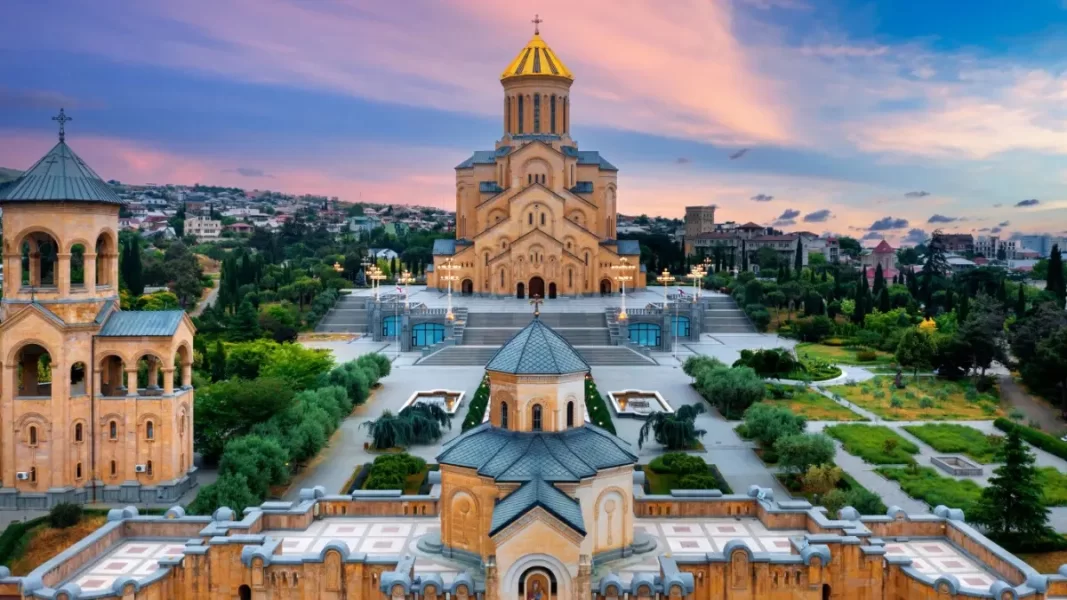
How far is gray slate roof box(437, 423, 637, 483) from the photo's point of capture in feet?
49.8

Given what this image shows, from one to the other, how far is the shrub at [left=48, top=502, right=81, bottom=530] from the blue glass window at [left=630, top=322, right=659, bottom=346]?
3520cm

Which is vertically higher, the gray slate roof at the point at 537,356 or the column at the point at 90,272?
the column at the point at 90,272

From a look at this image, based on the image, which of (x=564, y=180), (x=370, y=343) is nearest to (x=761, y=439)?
(x=370, y=343)

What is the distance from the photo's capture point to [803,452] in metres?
24.0

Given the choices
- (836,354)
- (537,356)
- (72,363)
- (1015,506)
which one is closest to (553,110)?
(836,354)

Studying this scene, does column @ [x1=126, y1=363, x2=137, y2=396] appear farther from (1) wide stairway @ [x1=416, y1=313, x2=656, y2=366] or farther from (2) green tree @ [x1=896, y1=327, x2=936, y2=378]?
(2) green tree @ [x1=896, y1=327, x2=936, y2=378]

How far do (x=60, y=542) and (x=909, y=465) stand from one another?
2348 cm

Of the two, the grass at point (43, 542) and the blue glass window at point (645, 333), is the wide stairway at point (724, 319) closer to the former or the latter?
the blue glass window at point (645, 333)

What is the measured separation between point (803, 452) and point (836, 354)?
27.8 m

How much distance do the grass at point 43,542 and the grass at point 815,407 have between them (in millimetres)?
24141

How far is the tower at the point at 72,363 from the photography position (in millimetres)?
22484

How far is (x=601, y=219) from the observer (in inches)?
2606

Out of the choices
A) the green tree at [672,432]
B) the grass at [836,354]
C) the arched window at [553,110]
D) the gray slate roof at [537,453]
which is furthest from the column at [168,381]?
the arched window at [553,110]

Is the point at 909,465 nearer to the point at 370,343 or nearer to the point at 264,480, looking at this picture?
the point at 264,480
